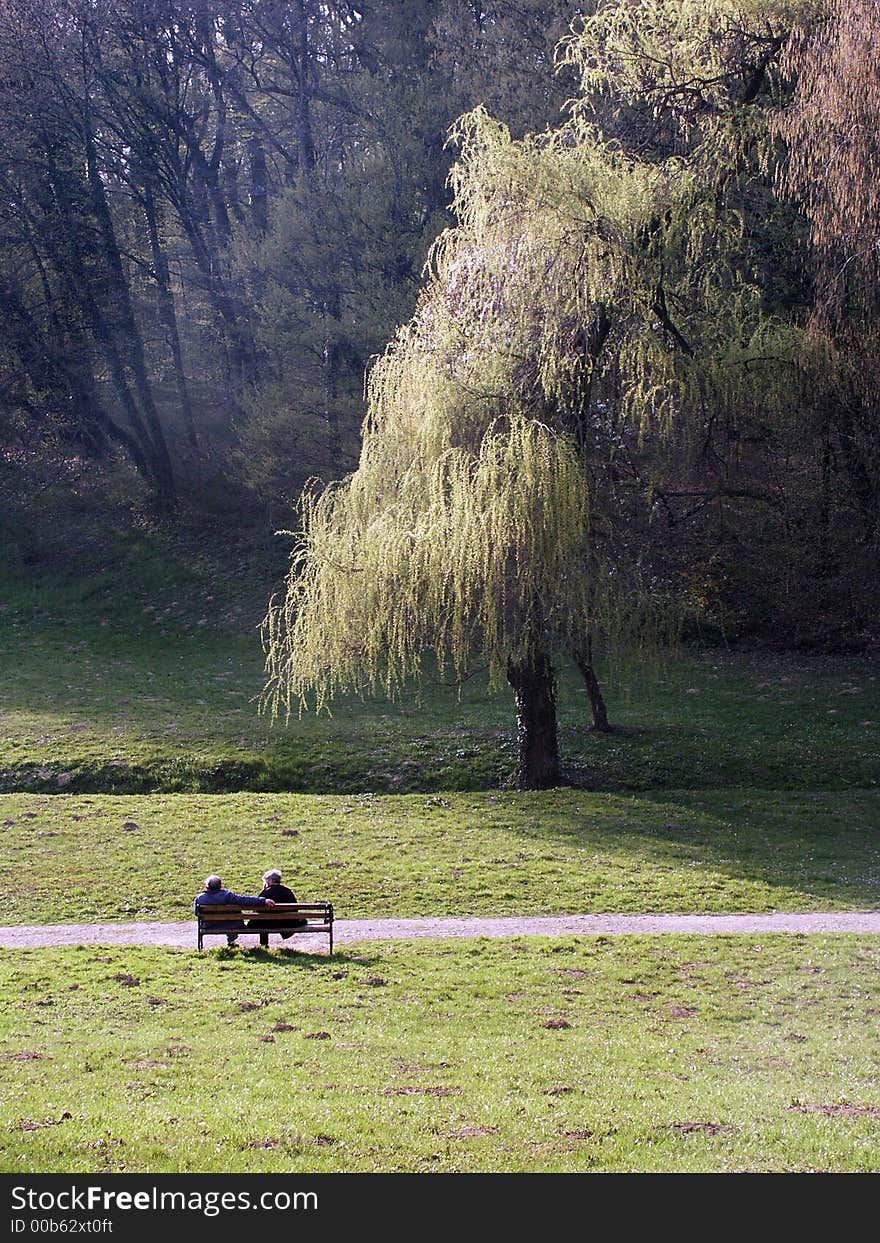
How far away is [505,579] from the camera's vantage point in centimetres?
1825

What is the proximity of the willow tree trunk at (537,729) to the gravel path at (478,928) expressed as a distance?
7.22 metres

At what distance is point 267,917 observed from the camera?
12.2m

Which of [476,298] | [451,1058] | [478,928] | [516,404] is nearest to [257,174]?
[476,298]

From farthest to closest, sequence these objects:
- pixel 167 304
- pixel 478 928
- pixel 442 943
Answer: pixel 167 304, pixel 478 928, pixel 442 943

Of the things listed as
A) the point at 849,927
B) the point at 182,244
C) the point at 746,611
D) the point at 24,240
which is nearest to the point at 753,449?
the point at 746,611

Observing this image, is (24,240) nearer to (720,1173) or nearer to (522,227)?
(522,227)

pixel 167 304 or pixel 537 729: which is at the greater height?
pixel 167 304

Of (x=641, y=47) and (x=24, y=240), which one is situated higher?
(x=24, y=240)

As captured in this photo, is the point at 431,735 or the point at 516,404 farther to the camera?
the point at 431,735

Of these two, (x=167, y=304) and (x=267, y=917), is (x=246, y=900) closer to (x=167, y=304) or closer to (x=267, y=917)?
(x=267, y=917)

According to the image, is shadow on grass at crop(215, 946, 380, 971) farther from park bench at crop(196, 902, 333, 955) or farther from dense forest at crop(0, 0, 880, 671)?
dense forest at crop(0, 0, 880, 671)

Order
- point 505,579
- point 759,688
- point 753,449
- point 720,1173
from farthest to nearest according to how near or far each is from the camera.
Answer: point 759,688 → point 753,449 → point 505,579 → point 720,1173

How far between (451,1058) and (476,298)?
13.6m

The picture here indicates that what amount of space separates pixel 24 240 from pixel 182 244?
37.3 ft
